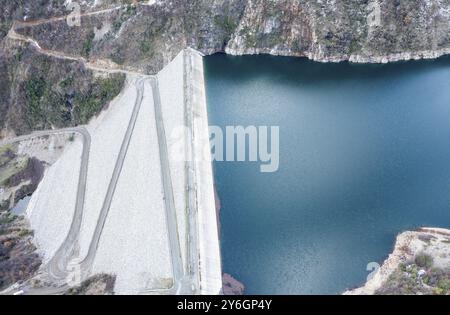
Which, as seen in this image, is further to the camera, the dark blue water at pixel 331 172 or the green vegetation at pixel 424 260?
the dark blue water at pixel 331 172

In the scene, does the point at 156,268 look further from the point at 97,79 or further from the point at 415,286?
the point at 97,79

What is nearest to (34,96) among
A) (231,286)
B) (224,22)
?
(224,22)

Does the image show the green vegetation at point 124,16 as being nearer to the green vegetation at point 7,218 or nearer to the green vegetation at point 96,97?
the green vegetation at point 96,97

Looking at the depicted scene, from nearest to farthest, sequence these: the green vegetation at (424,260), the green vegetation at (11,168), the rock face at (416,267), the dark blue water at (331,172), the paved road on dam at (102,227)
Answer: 1. the rock face at (416,267)
2. the green vegetation at (424,260)
3. the paved road on dam at (102,227)
4. the dark blue water at (331,172)
5. the green vegetation at (11,168)

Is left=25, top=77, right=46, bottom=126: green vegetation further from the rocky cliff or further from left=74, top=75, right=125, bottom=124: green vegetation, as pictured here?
left=74, top=75, right=125, bottom=124: green vegetation

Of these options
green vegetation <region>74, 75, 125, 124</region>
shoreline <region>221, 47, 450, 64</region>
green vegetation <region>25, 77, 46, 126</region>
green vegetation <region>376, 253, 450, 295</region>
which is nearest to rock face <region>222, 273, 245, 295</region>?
green vegetation <region>376, 253, 450, 295</region>

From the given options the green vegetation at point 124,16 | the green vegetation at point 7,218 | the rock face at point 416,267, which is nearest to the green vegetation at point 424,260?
the rock face at point 416,267
